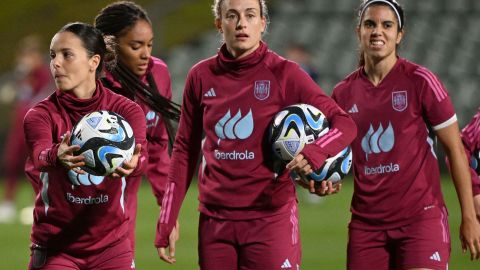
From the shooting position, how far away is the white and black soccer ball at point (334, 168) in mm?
5406

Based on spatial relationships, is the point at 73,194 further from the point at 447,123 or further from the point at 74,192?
the point at 447,123

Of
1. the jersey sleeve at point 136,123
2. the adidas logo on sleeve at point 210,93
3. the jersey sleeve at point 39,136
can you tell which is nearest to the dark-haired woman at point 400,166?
the adidas logo on sleeve at point 210,93

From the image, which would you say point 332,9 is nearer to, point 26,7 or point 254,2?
point 26,7

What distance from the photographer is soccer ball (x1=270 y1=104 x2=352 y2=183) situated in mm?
5359

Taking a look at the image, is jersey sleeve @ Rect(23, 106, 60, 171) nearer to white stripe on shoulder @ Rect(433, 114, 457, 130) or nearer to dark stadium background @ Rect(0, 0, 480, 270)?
white stripe on shoulder @ Rect(433, 114, 457, 130)

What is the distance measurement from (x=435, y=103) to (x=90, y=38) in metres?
1.89

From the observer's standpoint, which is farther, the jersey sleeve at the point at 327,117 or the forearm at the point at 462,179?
the forearm at the point at 462,179

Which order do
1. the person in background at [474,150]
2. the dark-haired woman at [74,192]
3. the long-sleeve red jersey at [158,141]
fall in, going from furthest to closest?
the long-sleeve red jersey at [158,141]
the person in background at [474,150]
the dark-haired woman at [74,192]

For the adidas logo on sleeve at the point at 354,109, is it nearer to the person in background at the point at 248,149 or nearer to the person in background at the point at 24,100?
the person in background at the point at 248,149

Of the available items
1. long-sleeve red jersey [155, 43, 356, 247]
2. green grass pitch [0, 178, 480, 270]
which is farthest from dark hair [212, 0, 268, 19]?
green grass pitch [0, 178, 480, 270]

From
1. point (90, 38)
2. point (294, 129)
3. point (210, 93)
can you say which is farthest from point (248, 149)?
point (90, 38)

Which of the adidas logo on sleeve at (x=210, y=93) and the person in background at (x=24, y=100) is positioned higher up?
the person in background at (x=24, y=100)

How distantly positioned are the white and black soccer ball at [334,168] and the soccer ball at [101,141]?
3.13ft

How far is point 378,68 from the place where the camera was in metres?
6.04
